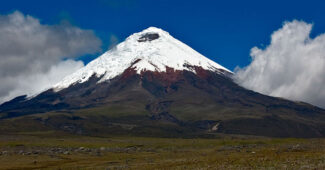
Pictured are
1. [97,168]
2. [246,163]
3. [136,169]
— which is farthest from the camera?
[97,168]

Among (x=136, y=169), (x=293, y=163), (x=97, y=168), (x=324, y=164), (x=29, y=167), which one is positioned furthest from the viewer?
(x=29, y=167)

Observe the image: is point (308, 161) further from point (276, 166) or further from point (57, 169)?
point (57, 169)

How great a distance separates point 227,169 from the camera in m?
64.7

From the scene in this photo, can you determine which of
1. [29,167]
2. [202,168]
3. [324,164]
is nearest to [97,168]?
[29,167]

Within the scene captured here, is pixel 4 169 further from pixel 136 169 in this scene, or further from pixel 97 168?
pixel 136 169

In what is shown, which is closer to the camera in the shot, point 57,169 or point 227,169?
point 227,169

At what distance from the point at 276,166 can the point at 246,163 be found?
26.8ft

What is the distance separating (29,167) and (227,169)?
5067cm

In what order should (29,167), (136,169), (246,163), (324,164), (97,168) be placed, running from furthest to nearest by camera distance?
(29,167) → (97,168) → (136,169) → (246,163) → (324,164)

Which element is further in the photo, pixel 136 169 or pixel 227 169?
pixel 136 169

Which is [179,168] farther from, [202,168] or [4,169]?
[4,169]

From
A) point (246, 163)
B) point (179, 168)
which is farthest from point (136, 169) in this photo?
point (246, 163)

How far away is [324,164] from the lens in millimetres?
61500

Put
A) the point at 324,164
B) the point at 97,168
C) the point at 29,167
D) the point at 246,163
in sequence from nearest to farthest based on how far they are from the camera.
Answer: the point at 324,164 < the point at 246,163 < the point at 97,168 < the point at 29,167
